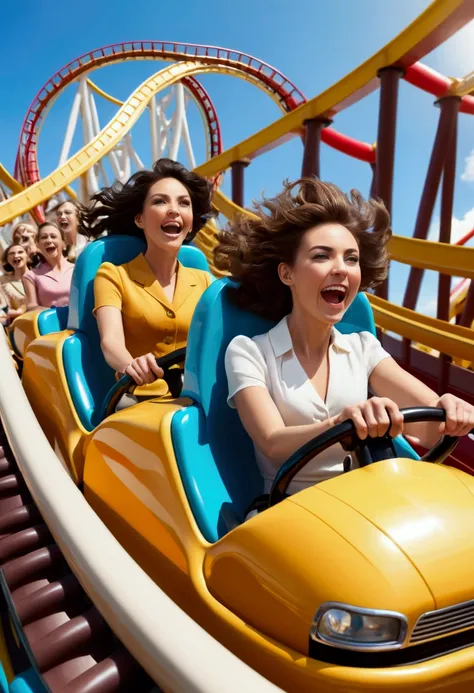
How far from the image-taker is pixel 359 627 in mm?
882

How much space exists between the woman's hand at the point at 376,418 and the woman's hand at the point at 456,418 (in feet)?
0.48

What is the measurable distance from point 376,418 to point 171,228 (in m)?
1.32

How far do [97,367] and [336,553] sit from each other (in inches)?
59.5

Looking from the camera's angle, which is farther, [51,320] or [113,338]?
[51,320]

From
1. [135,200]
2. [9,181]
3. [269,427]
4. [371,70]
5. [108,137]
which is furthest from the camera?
[9,181]

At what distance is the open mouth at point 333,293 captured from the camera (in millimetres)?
1345

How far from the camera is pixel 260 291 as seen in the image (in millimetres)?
1540

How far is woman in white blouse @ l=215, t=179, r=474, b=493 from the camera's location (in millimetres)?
1310

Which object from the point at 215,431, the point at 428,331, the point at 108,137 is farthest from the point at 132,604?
the point at 108,137

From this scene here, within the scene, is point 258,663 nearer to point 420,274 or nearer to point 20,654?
point 20,654

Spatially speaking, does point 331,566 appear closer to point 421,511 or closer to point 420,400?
point 421,511

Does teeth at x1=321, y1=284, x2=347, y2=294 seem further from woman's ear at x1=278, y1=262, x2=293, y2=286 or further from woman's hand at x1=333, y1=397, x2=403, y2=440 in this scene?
woman's hand at x1=333, y1=397, x2=403, y2=440

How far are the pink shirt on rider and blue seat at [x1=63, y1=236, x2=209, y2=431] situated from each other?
50.3 inches

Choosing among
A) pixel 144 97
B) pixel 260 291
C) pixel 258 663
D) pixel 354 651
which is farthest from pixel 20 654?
pixel 144 97
